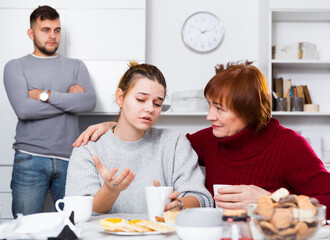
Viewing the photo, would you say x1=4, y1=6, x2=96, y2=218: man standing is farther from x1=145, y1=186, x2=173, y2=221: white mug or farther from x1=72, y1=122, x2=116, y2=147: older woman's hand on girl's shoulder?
x1=145, y1=186, x2=173, y2=221: white mug

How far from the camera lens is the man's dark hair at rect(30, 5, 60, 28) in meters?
2.88

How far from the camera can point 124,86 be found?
5.36 feet

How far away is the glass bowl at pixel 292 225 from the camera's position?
0.75 metres

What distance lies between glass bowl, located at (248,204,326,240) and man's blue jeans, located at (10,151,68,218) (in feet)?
7.18

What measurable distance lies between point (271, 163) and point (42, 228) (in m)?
0.90

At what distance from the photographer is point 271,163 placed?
5.00 feet

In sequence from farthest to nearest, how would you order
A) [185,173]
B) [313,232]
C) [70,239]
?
1. [185,173]
2. [70,239]
3. [313,232]

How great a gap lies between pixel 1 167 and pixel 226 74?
2.27 metres

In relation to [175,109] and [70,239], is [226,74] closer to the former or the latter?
[70,239]

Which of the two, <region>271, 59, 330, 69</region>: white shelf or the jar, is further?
<region>271, 59, 330, 69</region>: white shelf

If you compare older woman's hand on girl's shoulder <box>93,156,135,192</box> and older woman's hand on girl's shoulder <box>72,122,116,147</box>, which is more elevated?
older woman's hand on girl's shoulder <box>72,122,116,147</box>

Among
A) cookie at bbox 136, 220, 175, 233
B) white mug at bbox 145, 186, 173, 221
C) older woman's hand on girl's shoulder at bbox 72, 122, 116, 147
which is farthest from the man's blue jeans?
cookie at bbox 136, 220, 175, 233

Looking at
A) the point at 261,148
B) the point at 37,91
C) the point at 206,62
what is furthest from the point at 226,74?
the point at 206,62

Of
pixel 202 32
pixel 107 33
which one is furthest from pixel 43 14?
pixel 202 32
